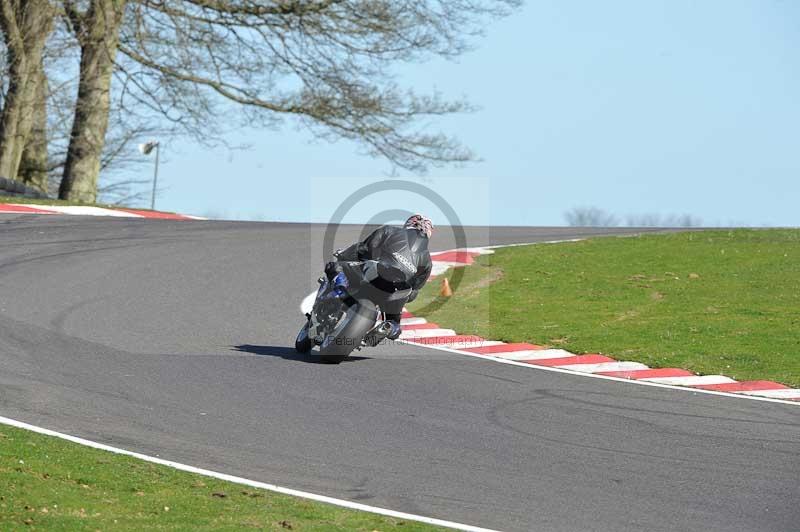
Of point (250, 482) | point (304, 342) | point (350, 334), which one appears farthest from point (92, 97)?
point (250, 482)

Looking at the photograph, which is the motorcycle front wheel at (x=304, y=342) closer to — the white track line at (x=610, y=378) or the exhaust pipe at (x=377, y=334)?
the exhaust pipe at (x=377, y=334)

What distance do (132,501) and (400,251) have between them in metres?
5.12

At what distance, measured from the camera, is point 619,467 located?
8.70m

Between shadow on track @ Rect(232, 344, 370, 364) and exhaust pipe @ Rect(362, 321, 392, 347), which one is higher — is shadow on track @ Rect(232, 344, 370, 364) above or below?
below

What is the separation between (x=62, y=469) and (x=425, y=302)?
8.79m

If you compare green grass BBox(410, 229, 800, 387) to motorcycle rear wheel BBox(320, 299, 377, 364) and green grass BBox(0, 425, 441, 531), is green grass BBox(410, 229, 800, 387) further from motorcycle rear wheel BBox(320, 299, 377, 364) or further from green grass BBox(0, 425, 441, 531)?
green grass BBox(0, 425, 441, 531)

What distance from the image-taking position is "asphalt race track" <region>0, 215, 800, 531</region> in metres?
Answer: 7.94

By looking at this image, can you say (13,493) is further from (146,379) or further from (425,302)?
(425,302)

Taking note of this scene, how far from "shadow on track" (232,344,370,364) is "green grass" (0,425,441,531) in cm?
400

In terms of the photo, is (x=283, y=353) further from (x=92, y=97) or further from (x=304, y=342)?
(x=92, y=97)

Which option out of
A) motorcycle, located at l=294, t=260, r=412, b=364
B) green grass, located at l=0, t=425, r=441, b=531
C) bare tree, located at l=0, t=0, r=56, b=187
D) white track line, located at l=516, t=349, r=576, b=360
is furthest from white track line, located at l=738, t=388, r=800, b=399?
bare tree, located at l=0, t=0, r=56, b=187

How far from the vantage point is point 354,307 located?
1193cm

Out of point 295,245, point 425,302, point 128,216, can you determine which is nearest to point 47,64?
point 128,216

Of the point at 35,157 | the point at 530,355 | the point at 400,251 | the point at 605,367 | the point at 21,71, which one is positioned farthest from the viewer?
the point at 35,157
